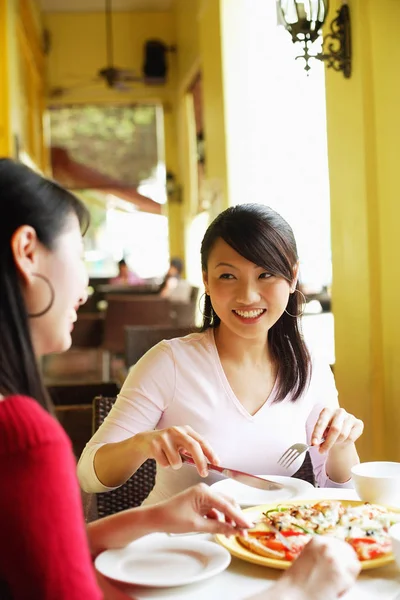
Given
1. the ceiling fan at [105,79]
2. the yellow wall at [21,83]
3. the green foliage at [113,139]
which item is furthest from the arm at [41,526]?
the green foliage at [113,139]

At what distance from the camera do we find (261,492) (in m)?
1.61

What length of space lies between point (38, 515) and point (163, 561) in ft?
1.51

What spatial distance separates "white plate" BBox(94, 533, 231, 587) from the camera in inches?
46.1

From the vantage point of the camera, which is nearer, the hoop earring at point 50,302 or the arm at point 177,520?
the hoop earring at point 50,302

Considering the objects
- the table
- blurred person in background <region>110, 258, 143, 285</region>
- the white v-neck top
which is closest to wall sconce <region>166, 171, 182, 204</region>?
blurred person in background <region>110, 258, 143, 285</region>

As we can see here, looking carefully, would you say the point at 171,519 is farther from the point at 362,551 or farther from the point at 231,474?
the point at 362,551

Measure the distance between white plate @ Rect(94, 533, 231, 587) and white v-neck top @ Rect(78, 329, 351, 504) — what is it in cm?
51

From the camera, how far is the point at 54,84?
1102 centimetres

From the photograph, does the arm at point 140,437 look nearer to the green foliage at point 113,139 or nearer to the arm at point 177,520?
the arm at point 177,520

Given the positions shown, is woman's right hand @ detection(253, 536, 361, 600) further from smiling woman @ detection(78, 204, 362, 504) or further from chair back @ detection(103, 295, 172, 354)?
chair back @ detection(103, 295, 172, 354)

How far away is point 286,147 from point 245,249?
4610 millimetres

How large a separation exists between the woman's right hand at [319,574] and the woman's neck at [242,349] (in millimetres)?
917

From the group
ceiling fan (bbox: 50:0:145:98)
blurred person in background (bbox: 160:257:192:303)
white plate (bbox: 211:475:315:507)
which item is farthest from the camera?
ceiling fan (bbox: 50:0:145:98)

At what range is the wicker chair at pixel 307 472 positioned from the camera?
2.04 meters
